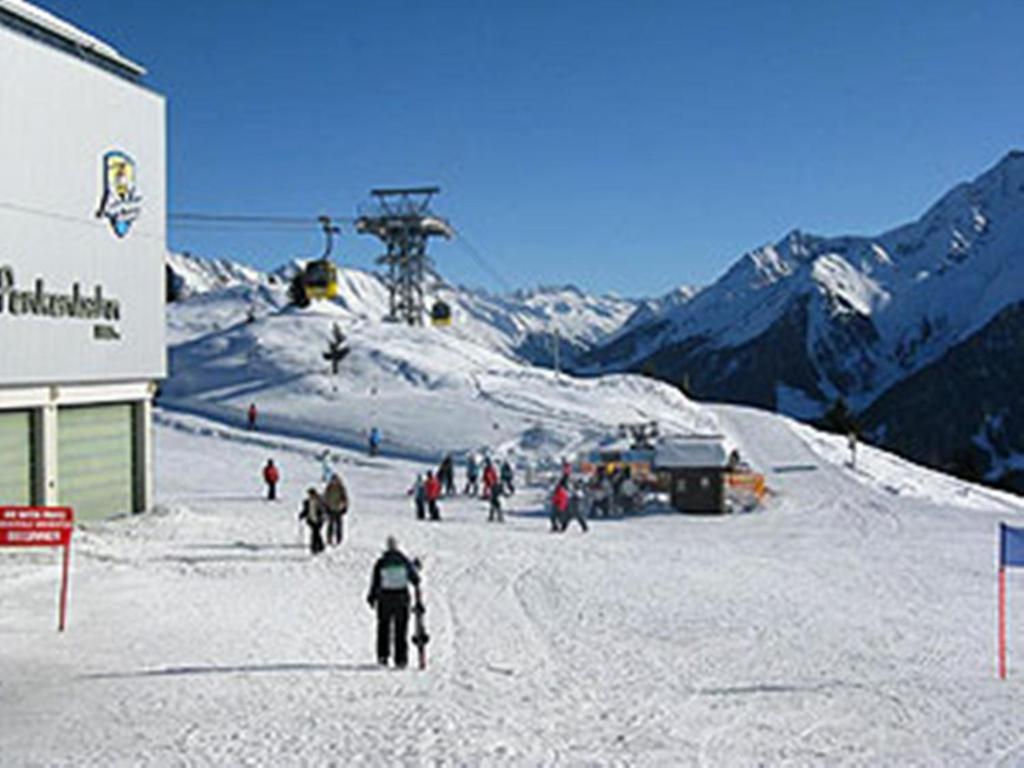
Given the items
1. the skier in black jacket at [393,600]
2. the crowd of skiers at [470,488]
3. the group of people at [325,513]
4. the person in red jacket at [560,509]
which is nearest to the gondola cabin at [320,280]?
the crowd of skiers at [470,488]

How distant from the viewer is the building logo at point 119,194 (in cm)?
2227

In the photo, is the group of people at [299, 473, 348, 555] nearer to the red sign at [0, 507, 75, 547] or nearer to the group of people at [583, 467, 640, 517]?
the red sign at [0, 507, 75, 547]

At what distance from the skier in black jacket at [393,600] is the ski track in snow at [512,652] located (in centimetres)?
36

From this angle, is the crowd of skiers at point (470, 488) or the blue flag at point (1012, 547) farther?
the crowd of skiers at point (470, 488)

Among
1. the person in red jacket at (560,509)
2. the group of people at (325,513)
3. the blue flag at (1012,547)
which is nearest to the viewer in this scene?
the blue flag at (1012,547)

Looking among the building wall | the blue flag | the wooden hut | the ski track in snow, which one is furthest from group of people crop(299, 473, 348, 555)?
the wooden hut

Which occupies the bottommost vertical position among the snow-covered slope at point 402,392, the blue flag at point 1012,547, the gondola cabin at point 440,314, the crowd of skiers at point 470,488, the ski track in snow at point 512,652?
the ski track in snow at point 512,652

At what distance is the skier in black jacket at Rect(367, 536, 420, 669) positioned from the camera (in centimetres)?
1112

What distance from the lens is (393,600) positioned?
11117 mm

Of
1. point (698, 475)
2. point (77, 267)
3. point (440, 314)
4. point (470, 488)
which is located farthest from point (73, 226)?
point (440, 314)

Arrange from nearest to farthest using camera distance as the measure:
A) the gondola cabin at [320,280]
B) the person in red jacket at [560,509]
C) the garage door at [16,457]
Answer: the garage door at [16,457]
the person in red jacket at [560,509]
the gondola cabin at [320,280]

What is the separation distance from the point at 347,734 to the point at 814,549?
16.6m

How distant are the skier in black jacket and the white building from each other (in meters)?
11.2

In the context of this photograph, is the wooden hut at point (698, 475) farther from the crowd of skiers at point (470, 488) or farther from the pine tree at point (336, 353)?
the pine tree at point (336, 353)
